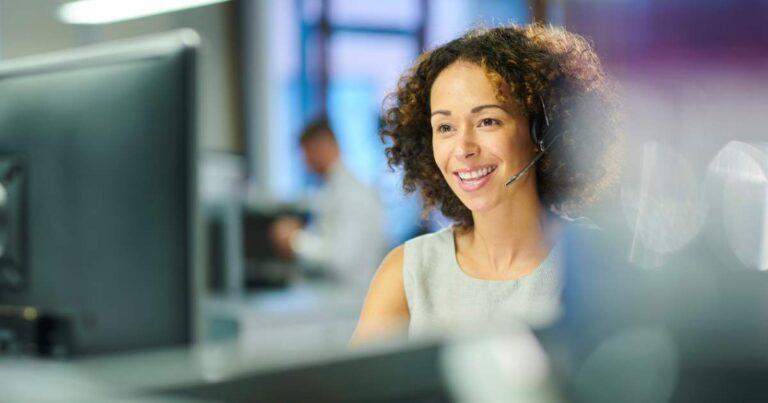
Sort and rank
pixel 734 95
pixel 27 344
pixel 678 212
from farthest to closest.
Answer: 1. pixel 27 344
2. pixel 734 95
3. pixel 678 212

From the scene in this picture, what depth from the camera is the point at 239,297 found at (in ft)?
9.50

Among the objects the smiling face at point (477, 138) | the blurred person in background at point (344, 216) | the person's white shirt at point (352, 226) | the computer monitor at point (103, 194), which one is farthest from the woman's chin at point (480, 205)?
the person's white shirt at point (352, 226)

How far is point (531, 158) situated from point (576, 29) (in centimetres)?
9

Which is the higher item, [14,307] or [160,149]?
[160,149]

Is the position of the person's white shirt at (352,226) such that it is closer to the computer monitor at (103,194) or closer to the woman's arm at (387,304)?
the computer monitor at (103,194)

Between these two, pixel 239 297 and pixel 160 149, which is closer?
pixel 160 149

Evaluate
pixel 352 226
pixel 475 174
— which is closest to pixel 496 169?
pixel 475 174

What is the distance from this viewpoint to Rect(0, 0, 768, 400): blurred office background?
13.4 inches

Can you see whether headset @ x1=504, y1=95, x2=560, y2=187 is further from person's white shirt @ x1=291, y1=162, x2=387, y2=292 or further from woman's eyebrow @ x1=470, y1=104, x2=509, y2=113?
person's white shirt @ x1=291, y1=162, x2=387, y2=292

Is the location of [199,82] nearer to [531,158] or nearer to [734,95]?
[531,158]

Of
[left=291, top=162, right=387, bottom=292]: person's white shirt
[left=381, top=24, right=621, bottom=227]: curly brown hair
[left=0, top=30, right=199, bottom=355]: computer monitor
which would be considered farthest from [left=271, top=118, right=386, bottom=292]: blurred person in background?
[left=381, top=24, right=621, bottom=227]: curly brown hair

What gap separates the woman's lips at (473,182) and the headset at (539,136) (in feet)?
0.04

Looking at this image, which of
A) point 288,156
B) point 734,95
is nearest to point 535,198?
point 734,95

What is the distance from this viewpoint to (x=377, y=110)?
2.47 ft
